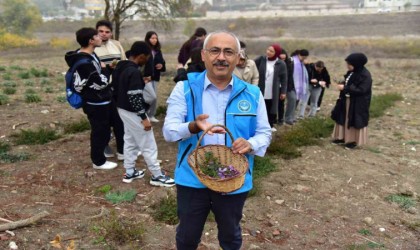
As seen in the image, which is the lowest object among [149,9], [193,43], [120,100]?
[120,100]

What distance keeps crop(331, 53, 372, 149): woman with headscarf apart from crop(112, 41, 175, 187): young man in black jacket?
148 inches

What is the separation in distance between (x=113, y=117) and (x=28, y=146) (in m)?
1.82

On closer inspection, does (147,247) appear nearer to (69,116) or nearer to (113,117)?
(113,117)

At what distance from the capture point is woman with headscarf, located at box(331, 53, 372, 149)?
6.58 metres

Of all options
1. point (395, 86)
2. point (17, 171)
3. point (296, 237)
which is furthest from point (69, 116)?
point (395, 86)

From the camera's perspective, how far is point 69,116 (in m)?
7.98

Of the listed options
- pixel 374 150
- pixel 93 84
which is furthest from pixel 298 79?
pixel 93 84

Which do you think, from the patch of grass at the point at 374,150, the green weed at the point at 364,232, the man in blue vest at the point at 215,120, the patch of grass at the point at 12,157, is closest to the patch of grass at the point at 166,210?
the man in blue vest at the point at 215,120

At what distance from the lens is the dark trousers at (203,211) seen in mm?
2604

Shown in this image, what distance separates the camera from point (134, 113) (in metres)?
4.64

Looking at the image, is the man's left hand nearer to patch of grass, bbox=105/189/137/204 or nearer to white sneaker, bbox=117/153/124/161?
patch of grass, bbox=105/189/137/204

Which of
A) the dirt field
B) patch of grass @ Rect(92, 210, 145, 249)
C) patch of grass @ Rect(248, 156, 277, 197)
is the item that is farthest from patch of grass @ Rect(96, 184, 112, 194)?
patch of grass @ Rect(248, 156, 277, 197)

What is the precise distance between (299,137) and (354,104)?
1.15 meters

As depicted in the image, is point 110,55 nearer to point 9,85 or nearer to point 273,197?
point 273,197
